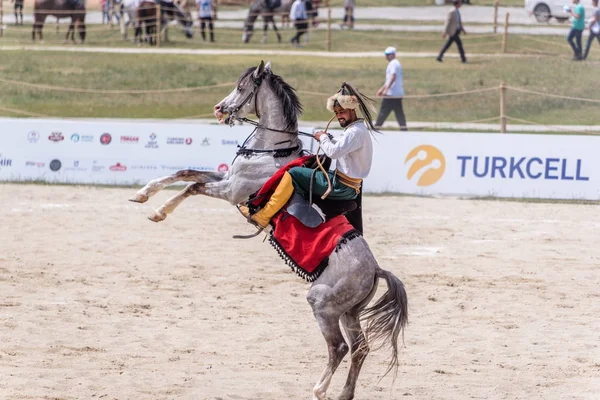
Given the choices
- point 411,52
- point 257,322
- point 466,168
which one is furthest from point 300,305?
point 411,52

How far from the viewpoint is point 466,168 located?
16.8 meters

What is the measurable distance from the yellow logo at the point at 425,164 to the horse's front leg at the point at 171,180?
8.59 meters

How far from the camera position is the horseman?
7.16 meters

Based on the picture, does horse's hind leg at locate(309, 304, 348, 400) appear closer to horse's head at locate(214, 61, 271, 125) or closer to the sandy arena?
the sandy arena

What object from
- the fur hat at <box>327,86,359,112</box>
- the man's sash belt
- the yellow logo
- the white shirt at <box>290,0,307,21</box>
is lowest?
the yellow logo

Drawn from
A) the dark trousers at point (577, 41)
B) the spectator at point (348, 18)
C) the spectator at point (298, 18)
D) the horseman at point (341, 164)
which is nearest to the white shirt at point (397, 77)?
the dark trousers at point (577, 41)

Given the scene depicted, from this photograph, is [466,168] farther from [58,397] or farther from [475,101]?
[58,397]

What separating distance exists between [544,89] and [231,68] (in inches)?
320

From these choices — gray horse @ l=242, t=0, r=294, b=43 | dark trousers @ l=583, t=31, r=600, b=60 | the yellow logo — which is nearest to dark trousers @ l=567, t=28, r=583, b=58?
dark trousers @ l=583, t=31, r=600, b=60

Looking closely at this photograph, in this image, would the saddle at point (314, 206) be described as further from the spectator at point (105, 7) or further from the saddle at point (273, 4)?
the spectator at point (105, 7)

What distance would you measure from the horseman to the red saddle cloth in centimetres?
15

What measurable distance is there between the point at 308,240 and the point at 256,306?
313 centimetres

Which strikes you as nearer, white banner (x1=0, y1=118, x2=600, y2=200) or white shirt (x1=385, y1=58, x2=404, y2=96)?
white banner (x1=0, y1=118, x2=600, y2=200)

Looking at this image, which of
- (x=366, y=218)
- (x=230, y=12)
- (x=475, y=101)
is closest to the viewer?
(x=366, y=218)
